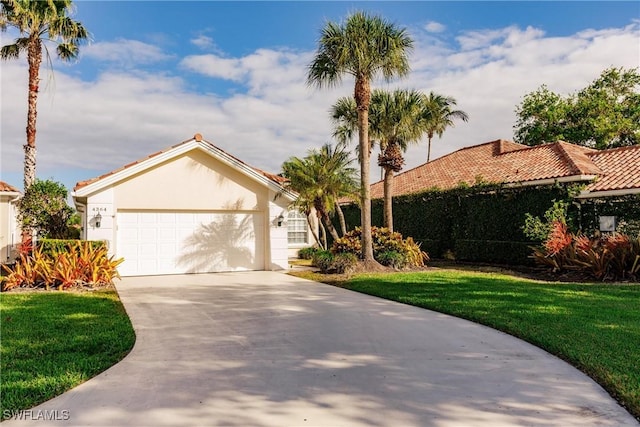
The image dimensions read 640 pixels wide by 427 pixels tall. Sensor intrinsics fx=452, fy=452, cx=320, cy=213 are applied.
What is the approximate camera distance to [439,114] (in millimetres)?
21531

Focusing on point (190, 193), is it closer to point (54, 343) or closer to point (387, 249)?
point (387, 249)

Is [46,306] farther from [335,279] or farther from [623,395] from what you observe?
[623,395]

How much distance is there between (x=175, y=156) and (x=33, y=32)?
9.41 meters

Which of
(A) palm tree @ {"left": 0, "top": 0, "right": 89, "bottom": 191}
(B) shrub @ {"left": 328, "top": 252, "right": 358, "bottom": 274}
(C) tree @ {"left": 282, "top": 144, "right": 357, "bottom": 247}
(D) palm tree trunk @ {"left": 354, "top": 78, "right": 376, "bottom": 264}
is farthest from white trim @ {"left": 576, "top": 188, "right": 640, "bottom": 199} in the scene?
(A) palm tree @ {"left": 0, "top": 0, "right": 89, "bottom": 191}

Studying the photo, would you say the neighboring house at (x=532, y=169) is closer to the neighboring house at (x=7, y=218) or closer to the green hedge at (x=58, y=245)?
the green hedge at (x=58, y=245)

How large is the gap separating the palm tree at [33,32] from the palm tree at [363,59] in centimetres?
1143

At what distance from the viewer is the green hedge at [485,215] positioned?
1588 centimetres

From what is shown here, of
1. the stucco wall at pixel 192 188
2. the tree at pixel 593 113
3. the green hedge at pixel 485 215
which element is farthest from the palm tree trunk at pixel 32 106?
the tree at pixel 593 113

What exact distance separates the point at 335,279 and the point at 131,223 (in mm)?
7238

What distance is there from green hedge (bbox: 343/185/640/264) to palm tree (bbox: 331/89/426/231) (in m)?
2.97

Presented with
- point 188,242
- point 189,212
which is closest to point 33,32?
point 189,212

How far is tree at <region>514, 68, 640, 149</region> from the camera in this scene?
3247 cm

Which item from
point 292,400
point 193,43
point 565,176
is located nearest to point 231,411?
point 292,400

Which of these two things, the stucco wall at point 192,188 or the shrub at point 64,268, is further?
the stucco wall at point 192,188
